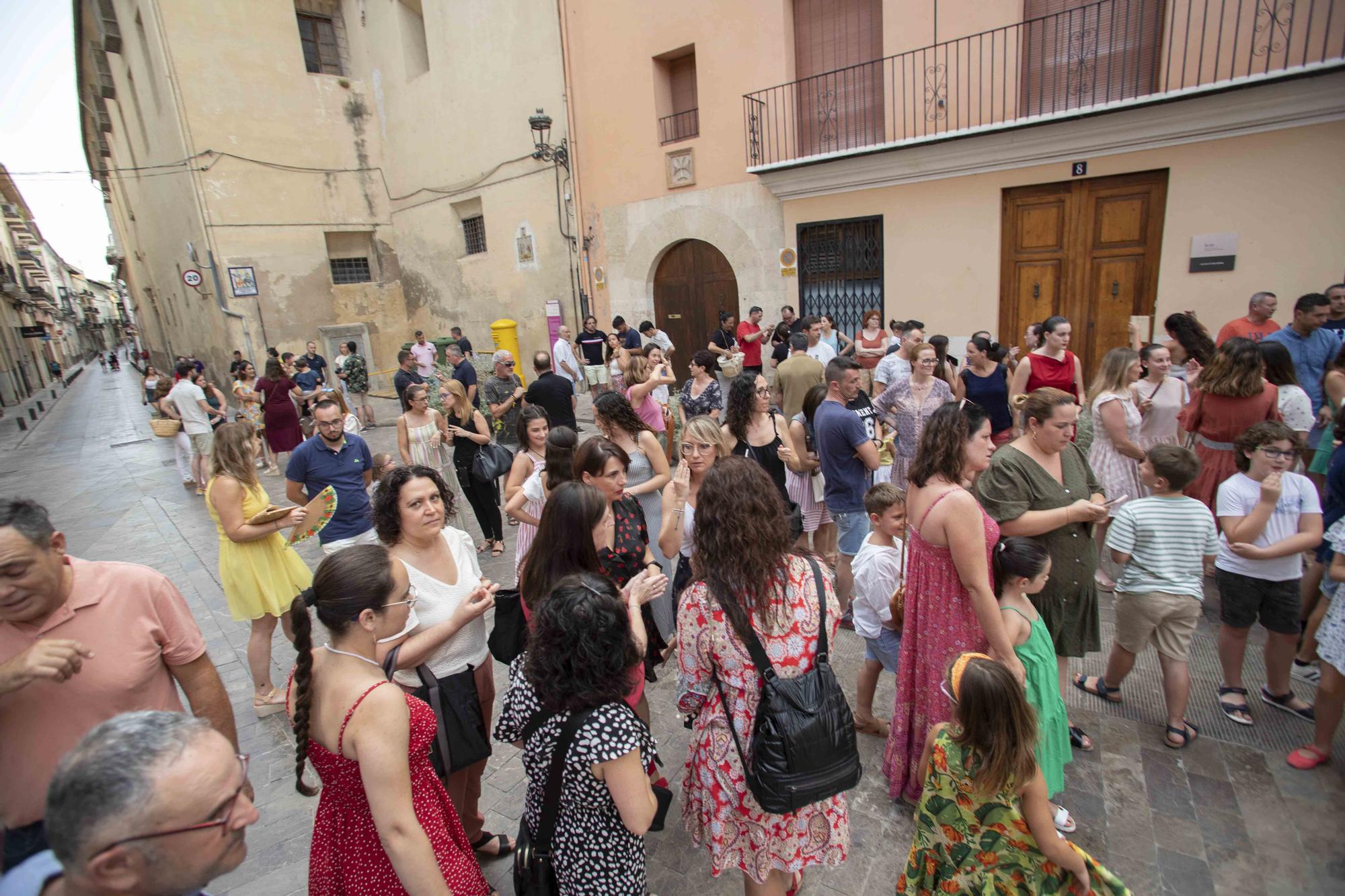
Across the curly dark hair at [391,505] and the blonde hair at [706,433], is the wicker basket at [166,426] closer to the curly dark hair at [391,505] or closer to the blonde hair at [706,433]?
the curly dark hair at [391,505]

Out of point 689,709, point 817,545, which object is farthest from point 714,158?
point 689,709

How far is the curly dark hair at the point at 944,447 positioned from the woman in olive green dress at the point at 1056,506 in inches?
17.4

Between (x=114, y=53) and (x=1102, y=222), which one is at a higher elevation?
(x=114, y=53)

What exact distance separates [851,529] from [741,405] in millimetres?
1095

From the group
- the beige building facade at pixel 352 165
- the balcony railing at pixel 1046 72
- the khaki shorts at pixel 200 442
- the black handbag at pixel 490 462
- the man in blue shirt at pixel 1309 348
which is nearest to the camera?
the man in blue shirt at pixel 1309 348

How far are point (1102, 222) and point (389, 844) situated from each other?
386 inches

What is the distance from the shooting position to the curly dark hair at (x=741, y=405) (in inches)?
171

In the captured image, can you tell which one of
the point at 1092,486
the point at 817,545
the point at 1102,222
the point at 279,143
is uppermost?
the point at 279,143

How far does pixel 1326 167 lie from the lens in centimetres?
684

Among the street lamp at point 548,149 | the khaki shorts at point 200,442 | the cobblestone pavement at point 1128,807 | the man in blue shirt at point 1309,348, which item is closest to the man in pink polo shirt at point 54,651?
the cobblestone pavement at point 1128,807

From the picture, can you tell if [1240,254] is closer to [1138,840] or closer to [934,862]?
[1138,840]

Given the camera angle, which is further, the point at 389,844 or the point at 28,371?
the point at 28,371

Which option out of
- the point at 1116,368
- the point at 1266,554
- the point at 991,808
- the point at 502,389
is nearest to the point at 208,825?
the point at 991,808

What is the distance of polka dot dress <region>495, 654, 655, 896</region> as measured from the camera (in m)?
1.71
